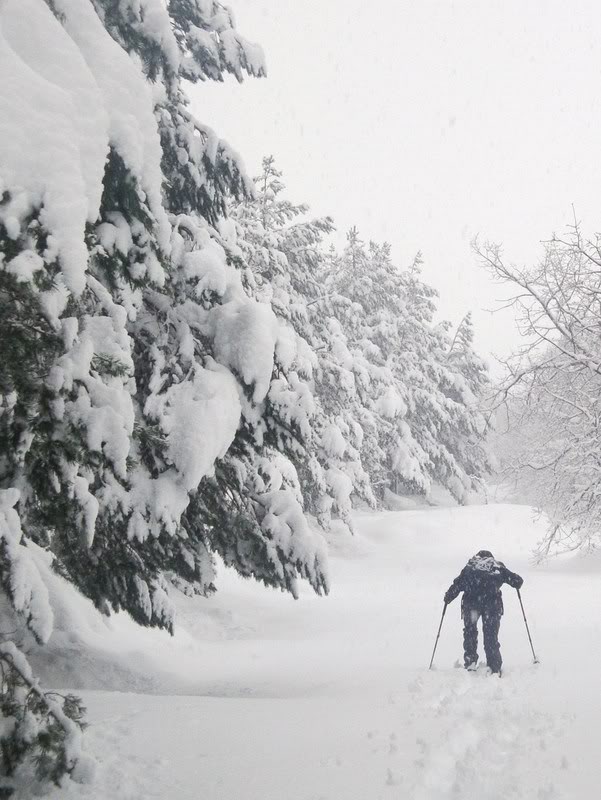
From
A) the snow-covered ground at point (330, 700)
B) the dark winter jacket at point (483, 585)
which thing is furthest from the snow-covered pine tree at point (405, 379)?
the dark winter jacket at point (483, 585)

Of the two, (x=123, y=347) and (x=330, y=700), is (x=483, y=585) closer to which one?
(x=330, y=700)

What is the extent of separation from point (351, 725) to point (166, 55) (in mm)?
5931

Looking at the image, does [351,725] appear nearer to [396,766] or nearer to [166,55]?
[396,766]

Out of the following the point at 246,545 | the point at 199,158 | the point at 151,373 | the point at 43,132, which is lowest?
the point at 246,545

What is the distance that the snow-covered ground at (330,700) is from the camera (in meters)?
4.56

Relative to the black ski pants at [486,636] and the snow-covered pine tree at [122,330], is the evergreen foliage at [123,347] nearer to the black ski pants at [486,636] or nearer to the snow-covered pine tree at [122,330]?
the snow-covered pine tree at [122,330]

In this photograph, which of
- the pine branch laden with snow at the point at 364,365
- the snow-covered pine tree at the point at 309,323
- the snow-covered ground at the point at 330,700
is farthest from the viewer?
the pine branch laden with snow at the point at 364,365

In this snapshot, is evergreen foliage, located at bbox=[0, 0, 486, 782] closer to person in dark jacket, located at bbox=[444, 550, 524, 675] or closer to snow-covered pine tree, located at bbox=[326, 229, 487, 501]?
person in dark jacket, located at bbox=[444, 550, 524, 675]

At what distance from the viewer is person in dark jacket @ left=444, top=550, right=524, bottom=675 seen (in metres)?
8.55

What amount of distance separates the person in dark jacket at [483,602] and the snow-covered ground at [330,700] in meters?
0.32

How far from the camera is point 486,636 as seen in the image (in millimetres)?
8594

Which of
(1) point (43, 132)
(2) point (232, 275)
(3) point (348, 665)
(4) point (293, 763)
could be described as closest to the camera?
(1) point (43, 132)

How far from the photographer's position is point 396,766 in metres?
4.86

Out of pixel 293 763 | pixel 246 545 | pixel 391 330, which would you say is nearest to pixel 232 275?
pixel 246 545
